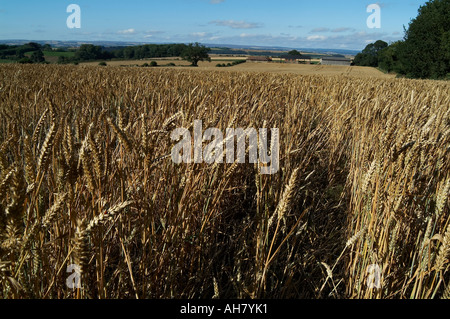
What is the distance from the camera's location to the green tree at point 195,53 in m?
55.6

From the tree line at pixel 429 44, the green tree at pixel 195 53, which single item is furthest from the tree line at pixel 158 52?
the tree line at pixel 429 44

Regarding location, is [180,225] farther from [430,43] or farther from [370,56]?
[370,56]

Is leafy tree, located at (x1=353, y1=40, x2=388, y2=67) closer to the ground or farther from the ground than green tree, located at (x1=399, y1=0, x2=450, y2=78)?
farther from the ground

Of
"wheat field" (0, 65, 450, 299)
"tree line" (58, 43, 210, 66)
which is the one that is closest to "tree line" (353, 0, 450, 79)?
"wheat field" (0, 65, 450, 299)

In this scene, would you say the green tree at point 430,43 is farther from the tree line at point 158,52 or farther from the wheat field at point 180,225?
the tree line at point 158,52

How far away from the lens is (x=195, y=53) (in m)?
56.0

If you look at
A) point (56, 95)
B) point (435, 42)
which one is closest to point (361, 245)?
point (56, 95)

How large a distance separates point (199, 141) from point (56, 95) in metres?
2.68

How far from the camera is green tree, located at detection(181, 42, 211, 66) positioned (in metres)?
55.6
